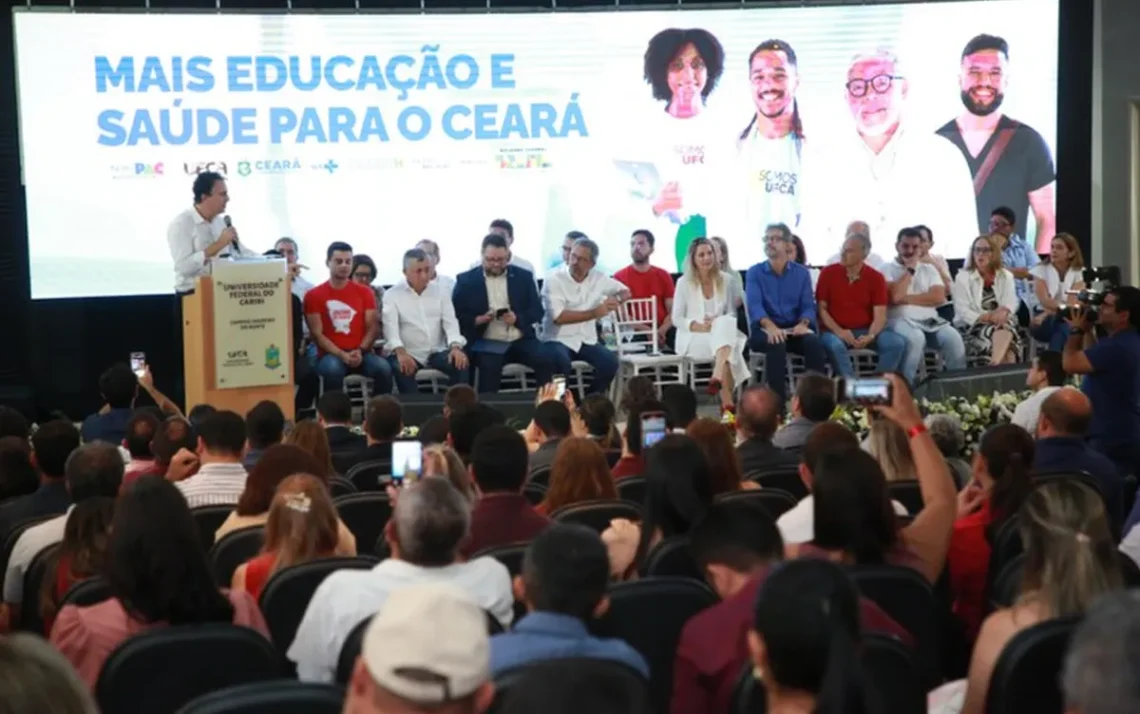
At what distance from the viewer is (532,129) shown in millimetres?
12117

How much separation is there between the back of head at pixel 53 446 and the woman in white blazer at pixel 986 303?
7626mm

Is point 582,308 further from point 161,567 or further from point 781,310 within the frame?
point 161,567

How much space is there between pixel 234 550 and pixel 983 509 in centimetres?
214

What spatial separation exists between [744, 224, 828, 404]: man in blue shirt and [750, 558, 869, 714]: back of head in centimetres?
841

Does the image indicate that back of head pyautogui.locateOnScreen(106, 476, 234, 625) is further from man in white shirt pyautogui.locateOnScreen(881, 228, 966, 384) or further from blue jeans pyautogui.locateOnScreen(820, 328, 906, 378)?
man in white shirt pyautogui.locateOnScreen(881, 228, 966, 384)

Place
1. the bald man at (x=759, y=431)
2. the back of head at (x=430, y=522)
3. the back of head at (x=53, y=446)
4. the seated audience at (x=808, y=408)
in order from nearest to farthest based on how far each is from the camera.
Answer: the back of head at (x=430, y=522) → the back of head at (x=53, y=446) → the bald man at (x=759, y=431) → the seated audience at (x=808, y=408)

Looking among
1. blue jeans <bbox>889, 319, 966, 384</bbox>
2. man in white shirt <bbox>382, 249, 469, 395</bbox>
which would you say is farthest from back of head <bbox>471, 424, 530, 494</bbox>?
blue jeans <bbox>889, 319, 966, 384</bbox>

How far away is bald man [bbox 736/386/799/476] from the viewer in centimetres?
581

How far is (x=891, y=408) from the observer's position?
13.4ft

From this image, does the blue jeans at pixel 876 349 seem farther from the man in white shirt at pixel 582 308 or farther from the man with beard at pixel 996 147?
the man with beard at pixel 996 147

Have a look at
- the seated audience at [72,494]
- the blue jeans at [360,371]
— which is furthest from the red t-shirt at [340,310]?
the seated audience at [72,494]

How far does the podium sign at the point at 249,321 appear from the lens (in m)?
8.45

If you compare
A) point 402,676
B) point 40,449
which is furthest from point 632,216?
point 402,676

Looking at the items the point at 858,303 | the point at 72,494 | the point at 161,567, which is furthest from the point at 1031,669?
the point at 858,303
